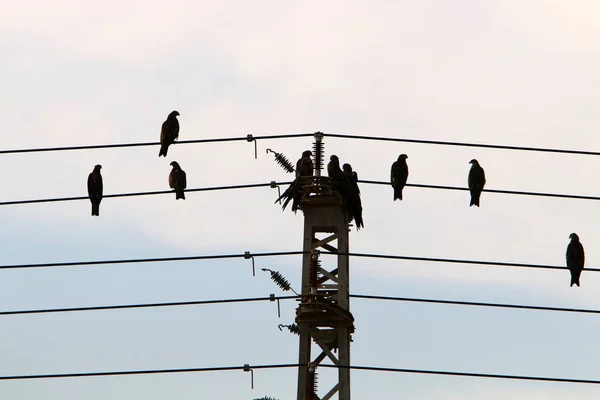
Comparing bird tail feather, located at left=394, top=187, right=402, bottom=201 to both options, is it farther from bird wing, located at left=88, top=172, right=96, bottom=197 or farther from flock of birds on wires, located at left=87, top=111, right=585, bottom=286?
bird wing, located at left=88, top=172, right=96, bottom=197

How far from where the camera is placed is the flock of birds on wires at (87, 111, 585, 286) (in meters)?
16.5

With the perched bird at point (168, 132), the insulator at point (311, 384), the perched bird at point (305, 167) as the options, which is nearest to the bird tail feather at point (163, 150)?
the perched bird at point (168, 132)

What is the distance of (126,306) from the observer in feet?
48.2

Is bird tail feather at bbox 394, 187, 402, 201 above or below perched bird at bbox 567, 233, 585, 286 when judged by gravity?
above

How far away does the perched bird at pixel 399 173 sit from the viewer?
20.0 metres

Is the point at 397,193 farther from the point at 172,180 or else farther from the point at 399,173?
the point at 172,180

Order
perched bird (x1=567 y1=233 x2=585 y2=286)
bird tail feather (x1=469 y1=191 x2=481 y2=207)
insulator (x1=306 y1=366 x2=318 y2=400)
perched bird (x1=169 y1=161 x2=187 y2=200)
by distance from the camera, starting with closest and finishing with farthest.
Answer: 1. insulator (x1=306 y1=366 x2=318 y2=400)
2. perched bird (x1=567 y1=233 x2=585 y2=286)
3. bird tail feather (x1=469 y1=191 x2=481 y2=207)
4. perched bird (x1=169 y1=161 x2=187 y2=200)

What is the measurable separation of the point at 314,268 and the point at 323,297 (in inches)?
13.6

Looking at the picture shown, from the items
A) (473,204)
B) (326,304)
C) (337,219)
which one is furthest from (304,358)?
(473,204)

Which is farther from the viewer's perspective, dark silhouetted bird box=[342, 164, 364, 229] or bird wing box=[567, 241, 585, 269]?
bird wing box=[567, 241, 585, 269]

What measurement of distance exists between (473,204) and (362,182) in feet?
14.5

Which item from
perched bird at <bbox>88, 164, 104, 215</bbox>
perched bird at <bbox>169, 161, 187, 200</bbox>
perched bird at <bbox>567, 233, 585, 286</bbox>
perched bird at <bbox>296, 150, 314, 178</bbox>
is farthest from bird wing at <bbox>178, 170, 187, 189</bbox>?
perched bird at <bbox>567, 233, 585, 286</bbox>

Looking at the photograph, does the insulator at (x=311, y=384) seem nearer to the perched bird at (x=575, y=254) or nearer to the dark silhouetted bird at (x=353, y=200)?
the dark silhouetted bird at (x=353, y=200)

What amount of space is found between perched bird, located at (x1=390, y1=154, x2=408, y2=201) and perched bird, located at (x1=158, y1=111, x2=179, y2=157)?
319cm
